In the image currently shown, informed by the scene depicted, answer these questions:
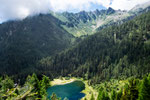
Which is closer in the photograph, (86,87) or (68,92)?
(68,92)

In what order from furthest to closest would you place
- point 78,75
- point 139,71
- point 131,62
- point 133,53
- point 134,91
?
point 78,75 < point 133,53 < point 131,62 < point 139,71 < point 134,91

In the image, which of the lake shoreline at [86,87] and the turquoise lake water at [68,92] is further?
the lake shoreline at [86,87]

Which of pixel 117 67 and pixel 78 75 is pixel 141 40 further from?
pixel 78 75

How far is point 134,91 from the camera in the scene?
122 feet

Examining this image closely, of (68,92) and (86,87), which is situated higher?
(68,92)

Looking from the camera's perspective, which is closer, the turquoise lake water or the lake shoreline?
the turquoise lake water

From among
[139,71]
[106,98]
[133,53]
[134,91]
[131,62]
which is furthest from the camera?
[133,53]

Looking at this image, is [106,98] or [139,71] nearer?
[106,98]

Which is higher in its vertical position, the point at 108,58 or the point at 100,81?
the point at 108,58

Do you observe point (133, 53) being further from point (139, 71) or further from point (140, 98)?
point (140, 98)

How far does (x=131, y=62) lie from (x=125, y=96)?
14295 centimetres

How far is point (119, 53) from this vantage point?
193000 mm

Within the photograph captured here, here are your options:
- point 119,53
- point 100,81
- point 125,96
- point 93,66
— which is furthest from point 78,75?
point 125,96

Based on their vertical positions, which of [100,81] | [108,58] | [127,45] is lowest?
[100,81]
